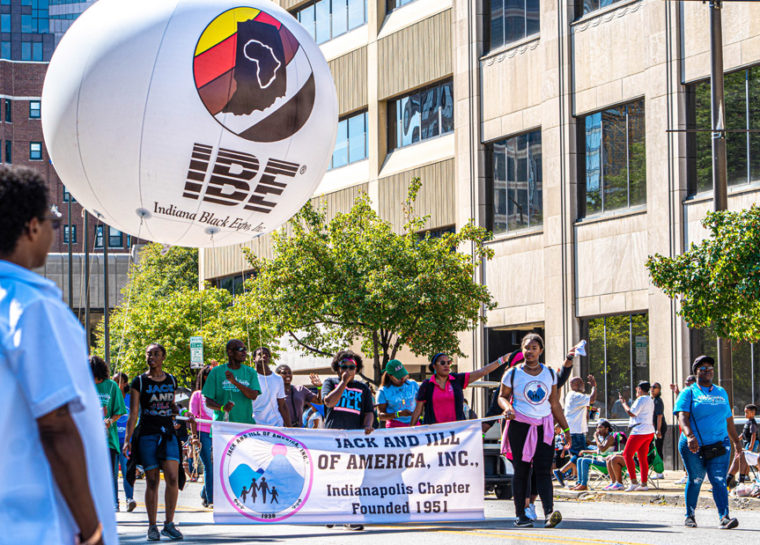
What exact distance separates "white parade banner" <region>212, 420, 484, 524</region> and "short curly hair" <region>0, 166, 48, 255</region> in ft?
28.3

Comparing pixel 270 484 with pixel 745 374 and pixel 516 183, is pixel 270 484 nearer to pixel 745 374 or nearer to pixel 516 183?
pixel 745 374

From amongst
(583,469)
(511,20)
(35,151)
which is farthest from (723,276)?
(35,151)

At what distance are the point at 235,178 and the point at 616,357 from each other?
60.7 feet

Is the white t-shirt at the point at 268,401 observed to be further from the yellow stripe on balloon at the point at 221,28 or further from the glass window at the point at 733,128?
the glass window at the point at 733,128

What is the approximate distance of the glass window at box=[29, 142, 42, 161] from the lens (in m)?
104

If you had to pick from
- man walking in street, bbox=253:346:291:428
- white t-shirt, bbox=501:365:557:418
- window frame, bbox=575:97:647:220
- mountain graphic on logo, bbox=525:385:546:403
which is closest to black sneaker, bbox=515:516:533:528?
white t-shirt, bbox=501:365:557:418

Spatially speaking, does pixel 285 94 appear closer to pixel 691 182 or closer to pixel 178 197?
pixel 178 197

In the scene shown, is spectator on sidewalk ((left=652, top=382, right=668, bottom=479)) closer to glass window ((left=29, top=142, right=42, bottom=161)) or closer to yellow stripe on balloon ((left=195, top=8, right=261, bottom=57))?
yellow stripe on balloon ((left=195, top=8, right=261, bottom=57))

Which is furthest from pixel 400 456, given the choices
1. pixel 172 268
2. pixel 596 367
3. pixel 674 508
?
pixel 172 268

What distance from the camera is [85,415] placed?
3.25 m

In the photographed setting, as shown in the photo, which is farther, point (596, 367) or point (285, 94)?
point (596, 367)

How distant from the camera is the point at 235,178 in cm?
1040

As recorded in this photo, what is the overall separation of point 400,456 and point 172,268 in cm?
6385

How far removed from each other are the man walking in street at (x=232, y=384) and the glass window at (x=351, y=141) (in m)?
26.4
